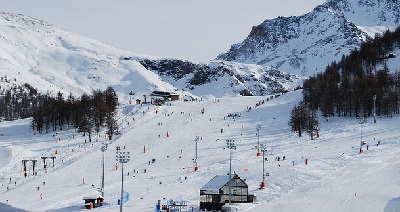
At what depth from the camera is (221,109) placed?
10375cm

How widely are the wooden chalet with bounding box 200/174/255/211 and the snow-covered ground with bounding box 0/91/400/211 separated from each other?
1.77 m

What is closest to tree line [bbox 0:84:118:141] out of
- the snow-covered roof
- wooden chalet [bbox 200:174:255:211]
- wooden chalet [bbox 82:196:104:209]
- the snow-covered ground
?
the snow-covered ground

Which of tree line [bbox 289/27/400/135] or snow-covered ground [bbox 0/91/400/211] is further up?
tree line [bbox 289/27/400/135]

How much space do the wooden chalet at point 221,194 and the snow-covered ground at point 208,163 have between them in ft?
5.79

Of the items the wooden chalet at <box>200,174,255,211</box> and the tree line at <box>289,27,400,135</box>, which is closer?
the wooden chalet at <box>200,174,255,211</box>

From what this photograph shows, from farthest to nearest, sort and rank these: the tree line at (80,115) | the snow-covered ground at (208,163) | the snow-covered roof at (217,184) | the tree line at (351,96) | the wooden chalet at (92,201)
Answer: the tree line at (80,115), the tree line at (351,96), the wooden chalet at (92,201), the snow-covered ground at (208,163), the snow-covered roof at (217,184)

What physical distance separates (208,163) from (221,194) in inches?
635

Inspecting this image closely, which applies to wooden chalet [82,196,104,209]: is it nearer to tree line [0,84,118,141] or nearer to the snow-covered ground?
the snow-covered ground

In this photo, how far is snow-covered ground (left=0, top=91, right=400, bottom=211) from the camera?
44.7 metres

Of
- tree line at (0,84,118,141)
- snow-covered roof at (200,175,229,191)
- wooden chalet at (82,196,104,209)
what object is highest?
tree line at (0,84,118,141)

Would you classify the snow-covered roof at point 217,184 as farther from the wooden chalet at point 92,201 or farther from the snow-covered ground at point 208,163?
the wooden chalet at point 92,201

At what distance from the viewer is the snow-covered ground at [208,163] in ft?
147

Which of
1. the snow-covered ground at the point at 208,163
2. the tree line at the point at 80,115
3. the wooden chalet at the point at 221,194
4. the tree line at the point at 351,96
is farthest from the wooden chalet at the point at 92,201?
the tree line at the point at 351,96

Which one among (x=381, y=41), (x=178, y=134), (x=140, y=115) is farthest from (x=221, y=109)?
(x=381, y=41)
